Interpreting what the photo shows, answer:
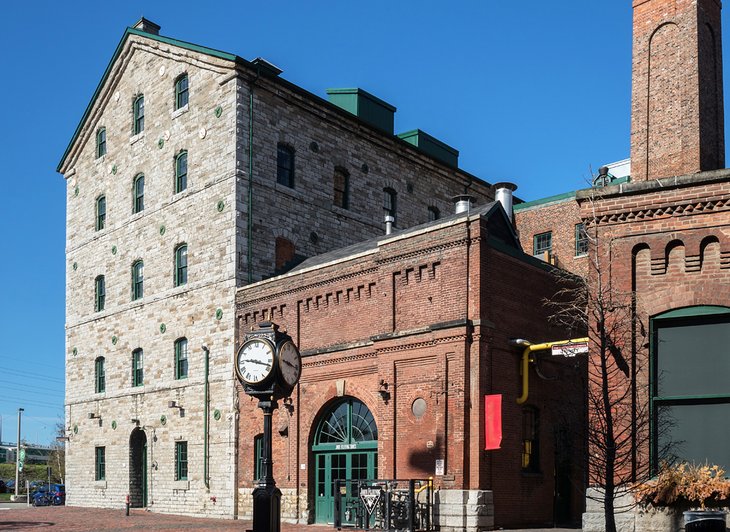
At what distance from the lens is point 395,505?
21.5 meters

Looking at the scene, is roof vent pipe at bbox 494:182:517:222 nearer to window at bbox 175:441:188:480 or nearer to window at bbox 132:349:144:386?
window at bbox 175:441:188:480

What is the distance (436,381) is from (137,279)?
17.6 metres

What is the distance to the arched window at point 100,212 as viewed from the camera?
3928cm

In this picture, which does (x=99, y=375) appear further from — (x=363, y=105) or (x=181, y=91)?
(x=363, y=105)

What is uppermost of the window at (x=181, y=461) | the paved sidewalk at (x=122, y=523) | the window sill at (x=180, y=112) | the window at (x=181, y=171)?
the window sill at (x=180, y=112)

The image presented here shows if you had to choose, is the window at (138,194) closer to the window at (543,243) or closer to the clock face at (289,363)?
the window at (543,243)

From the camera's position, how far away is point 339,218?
1374 inches

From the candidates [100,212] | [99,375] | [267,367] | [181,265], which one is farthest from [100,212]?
[267,367]

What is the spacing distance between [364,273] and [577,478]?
Result: 8.92 m

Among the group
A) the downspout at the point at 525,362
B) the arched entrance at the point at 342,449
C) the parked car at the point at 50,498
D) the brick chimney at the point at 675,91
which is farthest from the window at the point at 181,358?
the brick chimney at the point at 675,91

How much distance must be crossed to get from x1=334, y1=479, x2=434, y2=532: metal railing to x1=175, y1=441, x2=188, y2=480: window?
10951mm

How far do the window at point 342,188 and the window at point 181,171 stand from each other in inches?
234

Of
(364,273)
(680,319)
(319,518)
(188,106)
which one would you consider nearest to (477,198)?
(188,106)

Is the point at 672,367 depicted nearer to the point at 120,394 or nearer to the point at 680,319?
the point at 680,319
